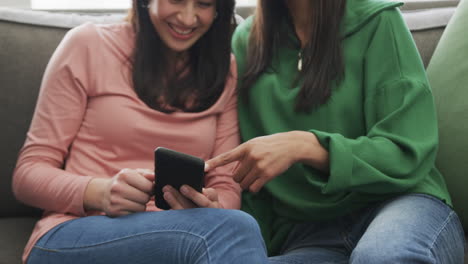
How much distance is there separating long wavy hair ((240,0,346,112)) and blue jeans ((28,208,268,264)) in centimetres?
35

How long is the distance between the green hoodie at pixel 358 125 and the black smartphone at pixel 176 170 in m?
0.25

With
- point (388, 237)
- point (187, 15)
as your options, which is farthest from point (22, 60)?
point (388, 237)

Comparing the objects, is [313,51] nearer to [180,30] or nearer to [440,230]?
[180,30]

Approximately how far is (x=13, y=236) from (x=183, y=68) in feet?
1.72

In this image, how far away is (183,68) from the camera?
4.32 ft

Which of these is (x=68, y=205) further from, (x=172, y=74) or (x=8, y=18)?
(x=8, y=18)

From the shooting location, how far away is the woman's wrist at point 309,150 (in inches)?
42.3

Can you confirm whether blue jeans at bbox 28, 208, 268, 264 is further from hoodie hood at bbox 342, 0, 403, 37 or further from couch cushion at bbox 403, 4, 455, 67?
couch cushion at bbox 403, 4, 455, 67

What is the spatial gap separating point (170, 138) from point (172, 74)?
0.16 m

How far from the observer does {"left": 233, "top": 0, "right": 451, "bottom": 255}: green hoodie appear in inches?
42.9

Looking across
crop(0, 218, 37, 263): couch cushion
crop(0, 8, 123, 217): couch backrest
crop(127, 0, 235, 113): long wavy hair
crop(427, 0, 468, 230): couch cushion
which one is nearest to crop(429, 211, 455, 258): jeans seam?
crop(427, 0, 468, 230): couch cushion

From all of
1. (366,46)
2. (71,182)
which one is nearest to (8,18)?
(71,182)

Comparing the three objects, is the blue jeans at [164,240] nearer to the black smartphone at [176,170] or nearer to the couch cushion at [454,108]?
the black smartphone at [176,170]

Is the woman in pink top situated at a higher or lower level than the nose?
lower
